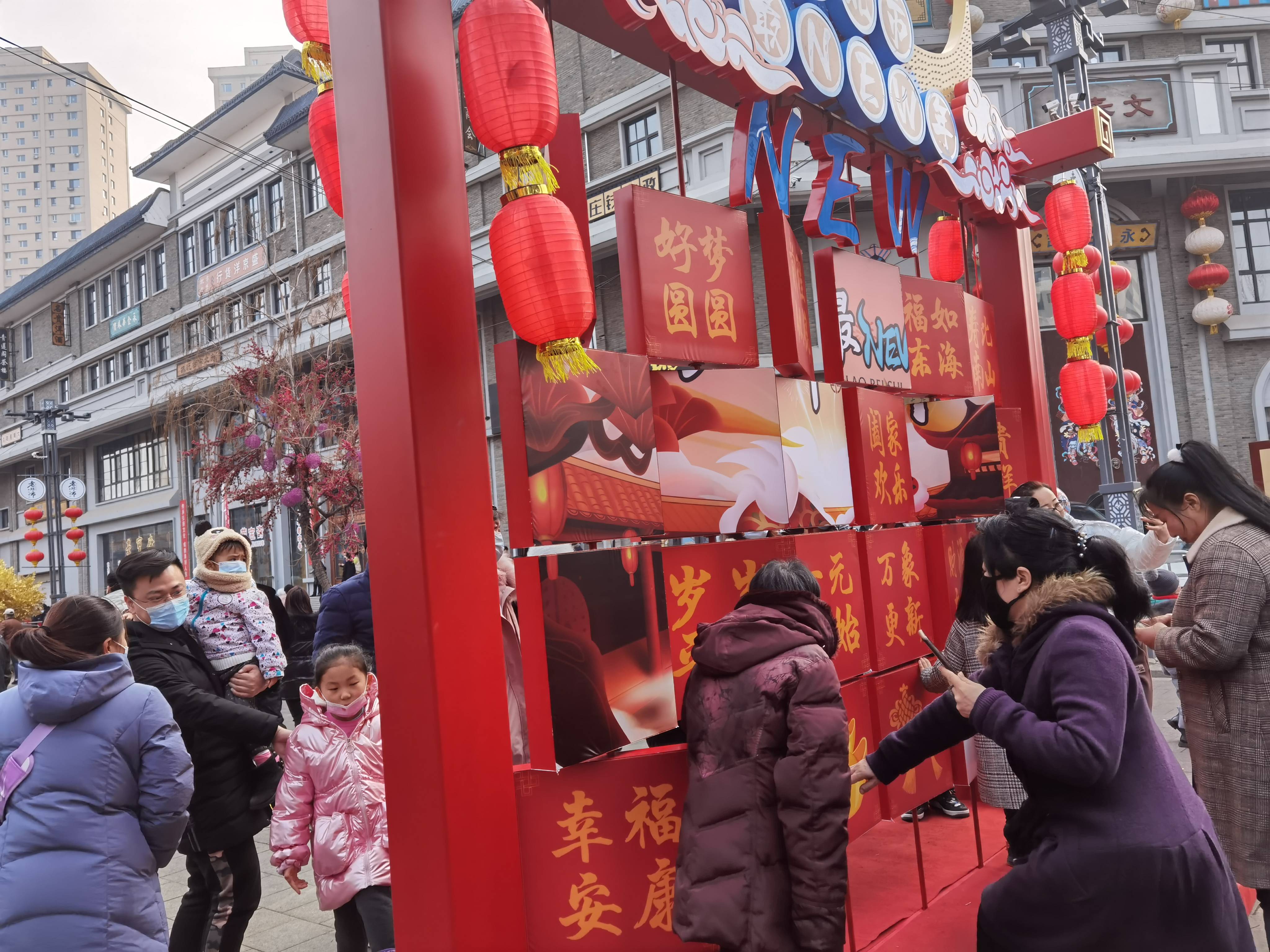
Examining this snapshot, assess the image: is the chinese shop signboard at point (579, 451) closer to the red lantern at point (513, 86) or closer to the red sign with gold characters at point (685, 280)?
the red sign with gold characters at point (685, 280)

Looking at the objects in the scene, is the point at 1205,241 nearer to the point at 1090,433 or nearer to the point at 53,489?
the point at 1090,433

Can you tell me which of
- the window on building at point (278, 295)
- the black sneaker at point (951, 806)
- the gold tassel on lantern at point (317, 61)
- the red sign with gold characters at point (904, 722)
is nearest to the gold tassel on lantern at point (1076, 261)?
the red sign with gold characters at point (904, 722)

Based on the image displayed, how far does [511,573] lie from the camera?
4148 mm

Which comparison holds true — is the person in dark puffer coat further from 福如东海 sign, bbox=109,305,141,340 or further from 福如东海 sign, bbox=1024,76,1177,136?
福如东海 sign, bbox=109,305,141,340

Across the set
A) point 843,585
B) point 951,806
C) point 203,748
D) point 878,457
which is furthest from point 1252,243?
point 203,748

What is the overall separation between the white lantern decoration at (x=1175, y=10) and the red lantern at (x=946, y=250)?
599 inches

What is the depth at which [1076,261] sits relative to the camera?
24.1 feet

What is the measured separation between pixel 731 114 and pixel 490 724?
47.6 feet

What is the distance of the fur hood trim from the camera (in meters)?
2.12

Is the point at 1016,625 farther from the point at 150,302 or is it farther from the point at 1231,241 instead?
the point at 150,302

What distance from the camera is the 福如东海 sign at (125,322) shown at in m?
27.7

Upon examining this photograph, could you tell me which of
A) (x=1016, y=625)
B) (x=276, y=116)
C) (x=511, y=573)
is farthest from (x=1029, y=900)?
(x=276, y=116)

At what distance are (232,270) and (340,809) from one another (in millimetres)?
23945

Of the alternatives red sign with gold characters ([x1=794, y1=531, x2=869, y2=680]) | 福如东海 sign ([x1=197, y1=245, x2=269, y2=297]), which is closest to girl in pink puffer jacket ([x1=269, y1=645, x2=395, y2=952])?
red sign with gold characters ([x1=794, y1=531, x2=869, y2=680])
